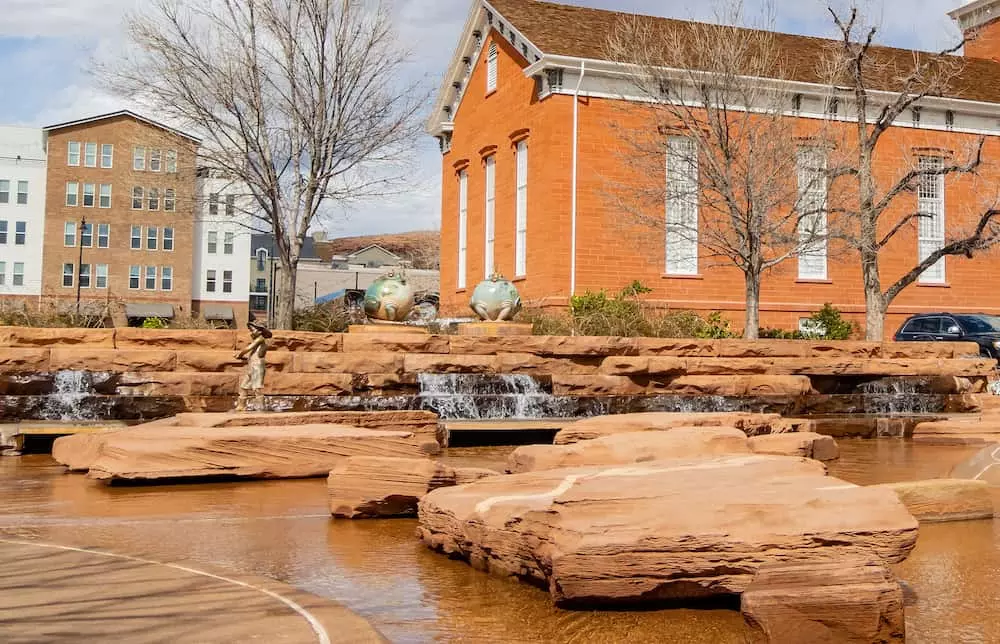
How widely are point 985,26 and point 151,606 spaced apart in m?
42.5

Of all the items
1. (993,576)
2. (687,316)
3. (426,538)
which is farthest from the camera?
(687,316)

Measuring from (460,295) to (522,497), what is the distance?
26.6 m

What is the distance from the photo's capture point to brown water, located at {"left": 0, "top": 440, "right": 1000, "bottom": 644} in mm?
4145

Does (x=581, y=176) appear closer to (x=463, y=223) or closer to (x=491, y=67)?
(x=491, y=67)

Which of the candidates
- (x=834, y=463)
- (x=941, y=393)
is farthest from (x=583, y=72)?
(x=834, y=463)

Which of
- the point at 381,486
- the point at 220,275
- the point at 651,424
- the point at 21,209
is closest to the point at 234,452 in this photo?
the point at 381,486

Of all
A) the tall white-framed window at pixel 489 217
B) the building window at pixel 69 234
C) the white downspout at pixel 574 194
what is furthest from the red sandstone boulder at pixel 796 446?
the building window at pixel 69 234

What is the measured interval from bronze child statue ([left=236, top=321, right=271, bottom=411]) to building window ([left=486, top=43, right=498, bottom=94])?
1930cm

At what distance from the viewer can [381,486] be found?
6.70 meters

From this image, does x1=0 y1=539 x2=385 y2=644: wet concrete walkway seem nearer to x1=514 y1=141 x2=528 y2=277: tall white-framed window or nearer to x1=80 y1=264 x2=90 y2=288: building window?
x1=514 y1=141 x2=528 y2=277: tall white-framed window

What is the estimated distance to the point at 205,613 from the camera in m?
3.89

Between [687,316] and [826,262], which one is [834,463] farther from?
[826,262]

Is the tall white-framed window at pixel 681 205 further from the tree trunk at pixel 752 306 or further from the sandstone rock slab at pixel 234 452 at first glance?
the sandstone rock slab at pixel 234 452

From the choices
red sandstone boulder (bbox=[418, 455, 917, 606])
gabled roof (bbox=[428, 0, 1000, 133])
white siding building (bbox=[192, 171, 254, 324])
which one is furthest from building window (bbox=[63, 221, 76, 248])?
red sandstone boulder (bbox=[418, 455, 917, 606])
